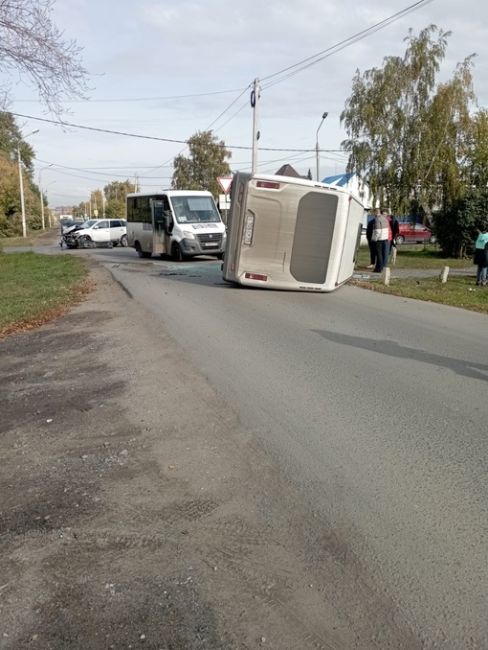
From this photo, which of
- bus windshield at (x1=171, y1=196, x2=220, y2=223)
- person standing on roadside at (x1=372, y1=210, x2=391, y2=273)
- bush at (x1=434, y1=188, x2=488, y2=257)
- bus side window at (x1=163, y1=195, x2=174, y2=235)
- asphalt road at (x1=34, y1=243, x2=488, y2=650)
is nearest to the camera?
asphalt road at (x1=34, y1=243, x2=488, y2=650)

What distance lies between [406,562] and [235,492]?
3.96ft

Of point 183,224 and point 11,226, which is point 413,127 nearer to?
point 183,224

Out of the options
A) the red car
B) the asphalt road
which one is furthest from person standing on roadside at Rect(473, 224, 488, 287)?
the red car

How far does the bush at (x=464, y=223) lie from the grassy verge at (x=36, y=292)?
15.3m

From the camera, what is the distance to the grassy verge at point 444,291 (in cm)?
1300

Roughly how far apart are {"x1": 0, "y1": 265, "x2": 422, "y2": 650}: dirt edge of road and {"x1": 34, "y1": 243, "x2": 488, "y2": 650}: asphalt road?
10cm

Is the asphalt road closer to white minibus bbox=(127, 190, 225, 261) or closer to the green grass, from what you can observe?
the green grass

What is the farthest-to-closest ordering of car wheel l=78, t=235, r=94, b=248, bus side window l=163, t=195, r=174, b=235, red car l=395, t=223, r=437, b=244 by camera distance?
red car l=395, t=223, r=437, b=244 < car wheel l=78, t=235, r=94, b=248 < bus side window l=163, t=195, r=174, b=235

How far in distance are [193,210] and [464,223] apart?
11.4 meters

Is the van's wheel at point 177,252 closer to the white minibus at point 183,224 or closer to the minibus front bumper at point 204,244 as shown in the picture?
the white minibus at point 183,224

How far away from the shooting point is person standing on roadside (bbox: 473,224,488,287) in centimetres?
1520

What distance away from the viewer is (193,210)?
23.6 meters

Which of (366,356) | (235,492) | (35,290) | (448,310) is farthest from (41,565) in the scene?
(35,290)

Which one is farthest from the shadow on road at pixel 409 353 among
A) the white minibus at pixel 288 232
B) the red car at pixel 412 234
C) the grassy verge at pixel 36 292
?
the red car at pixel 412 234
